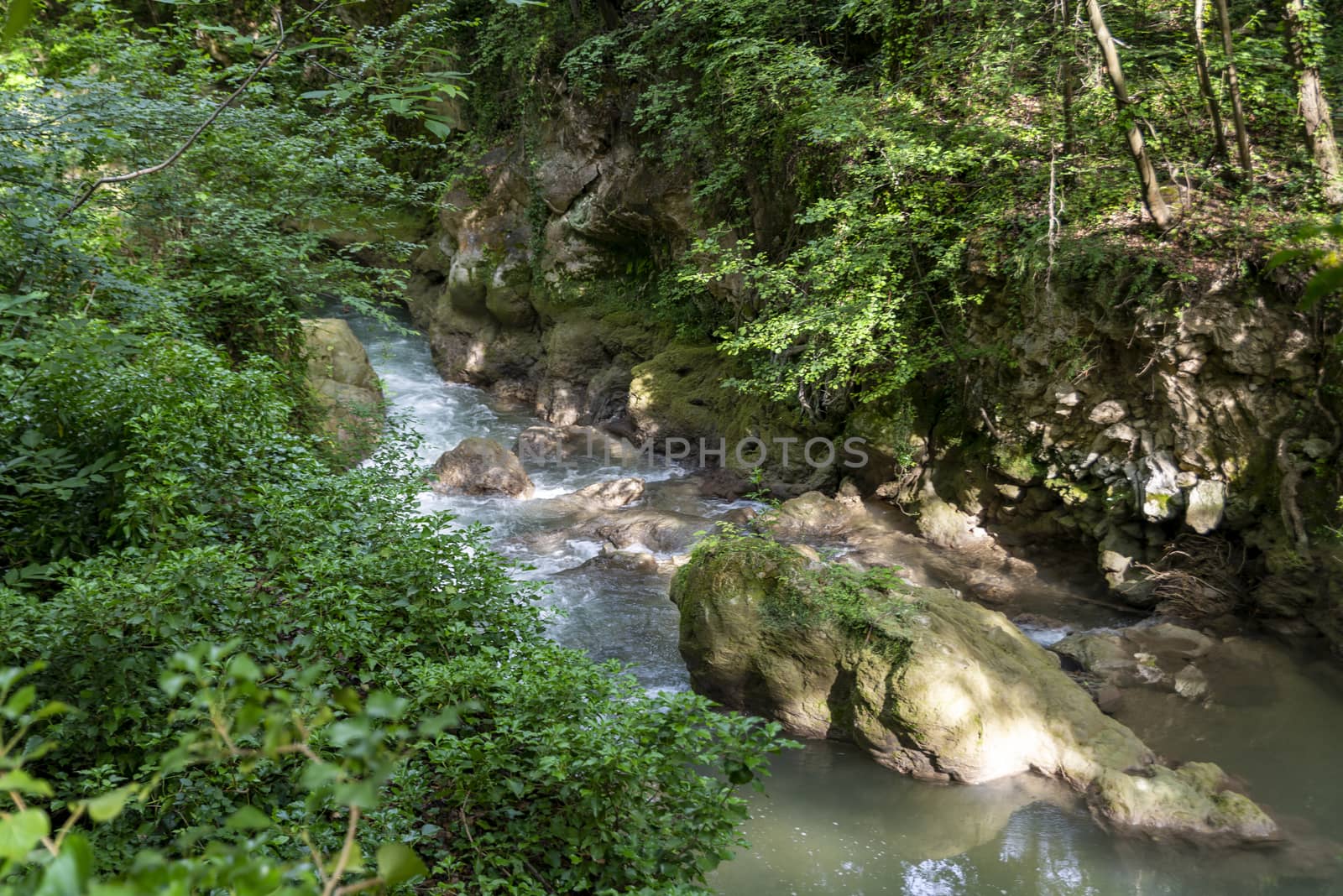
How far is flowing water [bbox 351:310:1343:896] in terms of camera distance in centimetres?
493

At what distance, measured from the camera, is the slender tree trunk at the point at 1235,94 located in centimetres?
641

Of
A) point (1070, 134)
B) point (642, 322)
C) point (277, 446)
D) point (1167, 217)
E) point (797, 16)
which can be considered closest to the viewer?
point (277, 446)

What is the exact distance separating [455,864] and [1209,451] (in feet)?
24.0

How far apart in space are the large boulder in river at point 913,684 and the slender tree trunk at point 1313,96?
4.34 metres

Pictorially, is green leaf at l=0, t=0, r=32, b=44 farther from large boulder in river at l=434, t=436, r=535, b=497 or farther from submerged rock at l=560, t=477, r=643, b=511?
large boulder in river at l=434, t=436, r=535, b=497

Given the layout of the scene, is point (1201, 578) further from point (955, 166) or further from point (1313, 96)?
point (955, 166)

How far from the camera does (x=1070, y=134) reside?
7.92 meters

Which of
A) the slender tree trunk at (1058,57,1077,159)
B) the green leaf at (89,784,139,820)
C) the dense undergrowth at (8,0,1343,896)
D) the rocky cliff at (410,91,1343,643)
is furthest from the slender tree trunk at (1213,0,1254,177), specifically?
the green leaf at (89,784,139,820)

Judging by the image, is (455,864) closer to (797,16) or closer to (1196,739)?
(1196,739)

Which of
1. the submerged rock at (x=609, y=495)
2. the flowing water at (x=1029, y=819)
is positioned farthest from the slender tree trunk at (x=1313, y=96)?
the submerged rock at (x=609, y=495)

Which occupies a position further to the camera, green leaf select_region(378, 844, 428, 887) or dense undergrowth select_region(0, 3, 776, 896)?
dense undergrowth select_region(0, 3, 776, 896)

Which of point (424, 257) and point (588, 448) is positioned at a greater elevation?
point (424, 257)

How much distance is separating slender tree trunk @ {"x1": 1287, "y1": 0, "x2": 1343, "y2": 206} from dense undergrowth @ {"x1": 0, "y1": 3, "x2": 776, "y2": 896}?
6.46 meters

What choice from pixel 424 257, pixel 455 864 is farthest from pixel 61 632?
pixel 424 257
